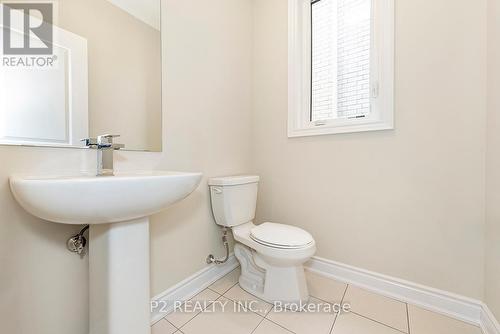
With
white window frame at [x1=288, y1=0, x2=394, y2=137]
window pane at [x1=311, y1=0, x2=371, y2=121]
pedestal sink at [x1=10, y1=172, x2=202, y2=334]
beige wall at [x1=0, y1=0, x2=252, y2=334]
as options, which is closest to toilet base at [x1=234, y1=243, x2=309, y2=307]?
beige wall at [x1=0, y1=0, x2=252, y2=334]

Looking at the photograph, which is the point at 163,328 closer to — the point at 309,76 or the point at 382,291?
the point at 382,291

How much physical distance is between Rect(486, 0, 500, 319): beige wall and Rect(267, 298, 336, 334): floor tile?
0.70 metres

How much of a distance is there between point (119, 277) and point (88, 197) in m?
0.35

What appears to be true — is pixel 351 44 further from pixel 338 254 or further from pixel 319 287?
pixel 319 287

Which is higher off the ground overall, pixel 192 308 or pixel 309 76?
pixel 309 76

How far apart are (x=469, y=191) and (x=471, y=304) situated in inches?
21.8

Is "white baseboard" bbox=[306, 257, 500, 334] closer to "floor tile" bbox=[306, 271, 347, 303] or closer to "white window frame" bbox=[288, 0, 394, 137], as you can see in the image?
"floor tile" bbox=[306, 271, 347, 303]

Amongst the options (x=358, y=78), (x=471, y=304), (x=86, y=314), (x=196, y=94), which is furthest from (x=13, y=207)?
(x=471, y=304)

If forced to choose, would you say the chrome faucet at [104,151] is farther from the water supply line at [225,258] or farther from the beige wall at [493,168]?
the beige wall at [493,168]

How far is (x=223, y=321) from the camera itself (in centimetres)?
105
